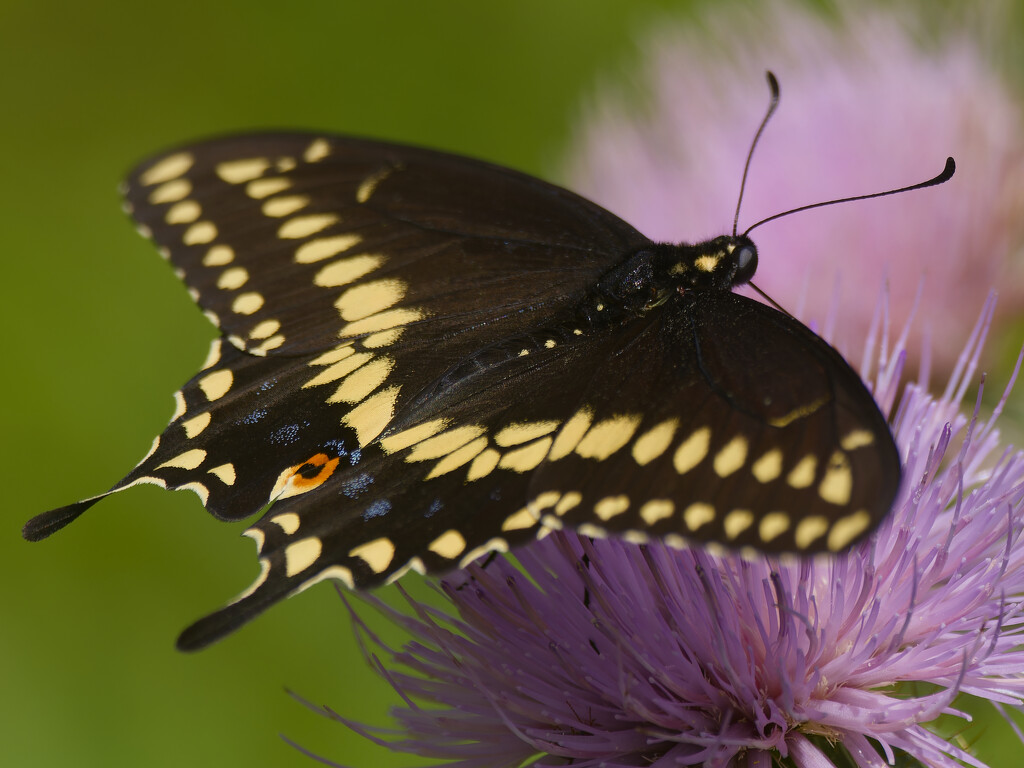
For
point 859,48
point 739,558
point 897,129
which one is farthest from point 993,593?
point 859,48

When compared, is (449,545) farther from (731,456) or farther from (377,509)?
(731,456)

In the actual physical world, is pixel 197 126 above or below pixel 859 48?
above

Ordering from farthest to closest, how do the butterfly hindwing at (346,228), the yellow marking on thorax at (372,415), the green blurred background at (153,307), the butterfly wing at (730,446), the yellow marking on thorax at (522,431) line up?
the green blurred background at (153,307)
the butterfly hindwing at (346,228)
the yellow marking on thorax at (372,415)
the yellow marking on thorax at (522,431)
the butterfly wing at (730,446)

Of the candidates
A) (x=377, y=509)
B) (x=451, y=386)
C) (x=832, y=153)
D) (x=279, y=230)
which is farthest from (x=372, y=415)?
(x=832, y=153)

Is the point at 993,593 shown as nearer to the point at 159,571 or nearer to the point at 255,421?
the point at 255,421

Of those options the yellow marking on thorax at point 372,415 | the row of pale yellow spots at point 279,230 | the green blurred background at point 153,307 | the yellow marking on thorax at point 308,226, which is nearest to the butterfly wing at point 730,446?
the yellow marking on thorax at point 372,415

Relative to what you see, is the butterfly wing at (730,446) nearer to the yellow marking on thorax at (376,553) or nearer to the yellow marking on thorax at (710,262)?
the yellow marking on thorax at (710,262)

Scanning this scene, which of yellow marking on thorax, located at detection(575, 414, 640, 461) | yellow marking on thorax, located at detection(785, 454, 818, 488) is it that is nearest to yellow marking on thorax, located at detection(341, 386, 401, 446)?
yellow marking on thorax, located at detection(575, 414, 640, 461)
